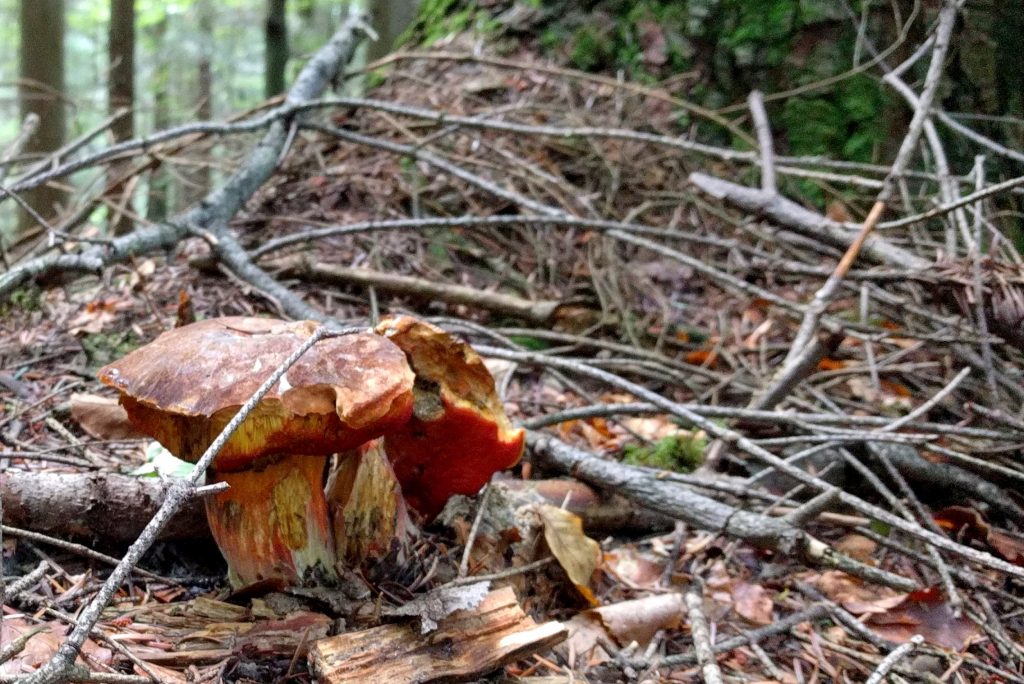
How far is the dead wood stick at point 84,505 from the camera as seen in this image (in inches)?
63.8

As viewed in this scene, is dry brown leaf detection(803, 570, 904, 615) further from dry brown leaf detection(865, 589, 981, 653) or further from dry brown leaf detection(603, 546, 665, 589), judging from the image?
dry brown leaf detection(603, 546, 665, 589)

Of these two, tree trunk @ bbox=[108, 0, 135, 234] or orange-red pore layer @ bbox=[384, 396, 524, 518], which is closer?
orange-red pore layer @ bbox=[384, 396, 524, 518]

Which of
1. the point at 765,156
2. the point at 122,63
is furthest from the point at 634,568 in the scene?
the point at 122,63

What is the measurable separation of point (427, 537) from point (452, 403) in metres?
0.48

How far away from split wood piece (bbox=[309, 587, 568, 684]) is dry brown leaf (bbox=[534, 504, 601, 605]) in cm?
32

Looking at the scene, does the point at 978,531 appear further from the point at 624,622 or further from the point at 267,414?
the point at 267,414

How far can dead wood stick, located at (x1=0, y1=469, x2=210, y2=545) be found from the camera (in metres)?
1.62

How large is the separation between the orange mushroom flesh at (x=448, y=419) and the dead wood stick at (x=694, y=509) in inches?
20.1

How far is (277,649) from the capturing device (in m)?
Answer: 1.42

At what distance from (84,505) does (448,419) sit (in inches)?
33.0

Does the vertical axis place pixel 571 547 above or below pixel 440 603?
below

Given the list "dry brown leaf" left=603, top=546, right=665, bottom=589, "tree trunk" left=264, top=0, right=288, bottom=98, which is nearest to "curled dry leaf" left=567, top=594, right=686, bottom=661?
"dry brown leaf" left=603, top=546, right=665, bottom=589

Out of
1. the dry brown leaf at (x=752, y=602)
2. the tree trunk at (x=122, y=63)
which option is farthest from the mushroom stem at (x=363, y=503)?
the tree trunk at (x=122, y=63)

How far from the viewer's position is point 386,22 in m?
7.80
